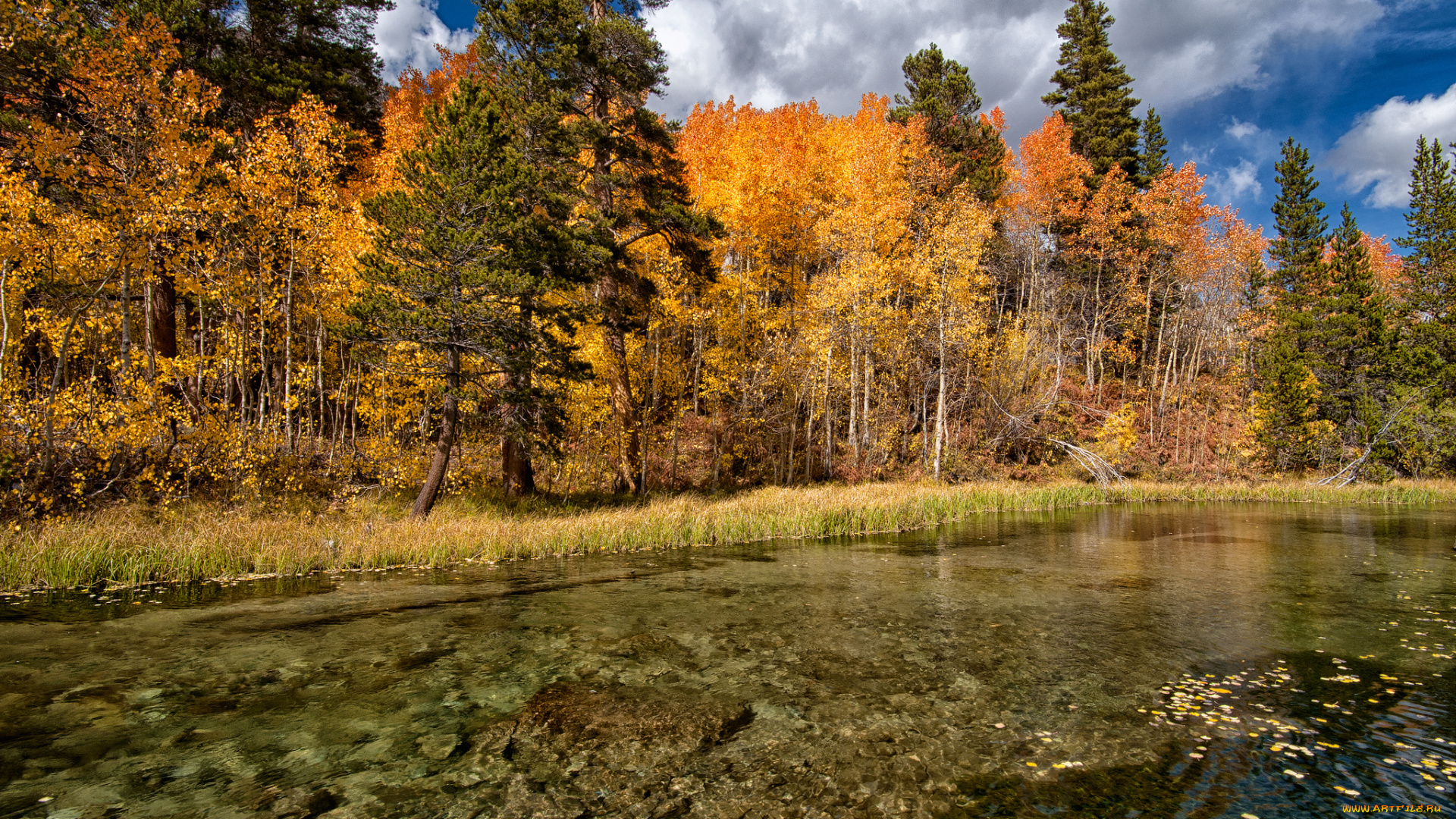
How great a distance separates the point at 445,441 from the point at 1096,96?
120 feet

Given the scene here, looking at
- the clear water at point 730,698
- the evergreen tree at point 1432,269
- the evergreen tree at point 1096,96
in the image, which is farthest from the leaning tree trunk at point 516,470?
the evergreen tree at point 1432,269

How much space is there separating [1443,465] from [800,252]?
2851 centimetres

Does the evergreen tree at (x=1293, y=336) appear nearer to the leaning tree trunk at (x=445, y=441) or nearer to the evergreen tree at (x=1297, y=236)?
the evergreen tree at (x=1297, y=236)

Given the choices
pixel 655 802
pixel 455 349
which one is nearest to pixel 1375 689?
pixel 655 802

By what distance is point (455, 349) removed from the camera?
14227mm

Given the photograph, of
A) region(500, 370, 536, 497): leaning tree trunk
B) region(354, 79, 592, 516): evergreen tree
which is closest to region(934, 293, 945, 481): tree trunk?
region(354, 79, 592, 516): evergreen tree

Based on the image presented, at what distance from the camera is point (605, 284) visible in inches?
794

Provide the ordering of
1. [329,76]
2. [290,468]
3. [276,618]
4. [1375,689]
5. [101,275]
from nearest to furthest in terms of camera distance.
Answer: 1. [1375,689]
2. [276,618]
3. [101,275]
4. [290,468]
5. [329,76]

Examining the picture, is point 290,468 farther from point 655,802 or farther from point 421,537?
point 655,802

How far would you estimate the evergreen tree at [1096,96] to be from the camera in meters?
33.1

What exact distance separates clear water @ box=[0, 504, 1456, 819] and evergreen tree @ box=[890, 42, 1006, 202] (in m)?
22.6

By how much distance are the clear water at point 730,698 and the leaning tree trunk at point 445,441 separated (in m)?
4.23

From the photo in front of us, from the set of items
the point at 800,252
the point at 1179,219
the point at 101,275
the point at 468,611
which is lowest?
the point at 468,611

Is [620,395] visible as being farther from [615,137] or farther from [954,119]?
[954,119]
